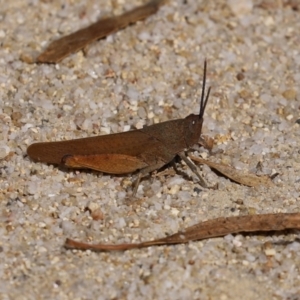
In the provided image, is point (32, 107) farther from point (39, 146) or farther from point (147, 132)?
point (147, 132)

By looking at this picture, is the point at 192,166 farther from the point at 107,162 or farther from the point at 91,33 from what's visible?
the point at 91,33

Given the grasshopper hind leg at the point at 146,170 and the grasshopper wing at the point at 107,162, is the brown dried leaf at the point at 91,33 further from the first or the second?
the grasshopper hind leg at the point at 146,170

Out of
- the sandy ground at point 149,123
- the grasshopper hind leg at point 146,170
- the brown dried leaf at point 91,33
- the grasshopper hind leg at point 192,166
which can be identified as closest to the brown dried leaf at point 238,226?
the sandy ground at point 149,123

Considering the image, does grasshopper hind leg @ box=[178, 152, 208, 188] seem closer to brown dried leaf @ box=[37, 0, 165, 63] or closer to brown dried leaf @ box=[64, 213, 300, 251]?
brown dried leaf @ box=[64, 213, 300, 251]

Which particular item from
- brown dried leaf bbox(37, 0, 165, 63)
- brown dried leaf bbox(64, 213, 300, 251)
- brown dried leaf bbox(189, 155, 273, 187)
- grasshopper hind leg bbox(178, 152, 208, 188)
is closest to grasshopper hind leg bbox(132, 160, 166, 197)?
grasshopper hind leg bbox(178, 152, 208, 188)

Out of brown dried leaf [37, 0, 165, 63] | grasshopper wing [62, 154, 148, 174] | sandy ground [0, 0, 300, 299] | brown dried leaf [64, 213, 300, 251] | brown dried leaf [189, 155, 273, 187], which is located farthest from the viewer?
brown dried leaf [37, 0, 165, 63]

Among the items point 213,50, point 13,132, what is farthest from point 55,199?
point 213,50
